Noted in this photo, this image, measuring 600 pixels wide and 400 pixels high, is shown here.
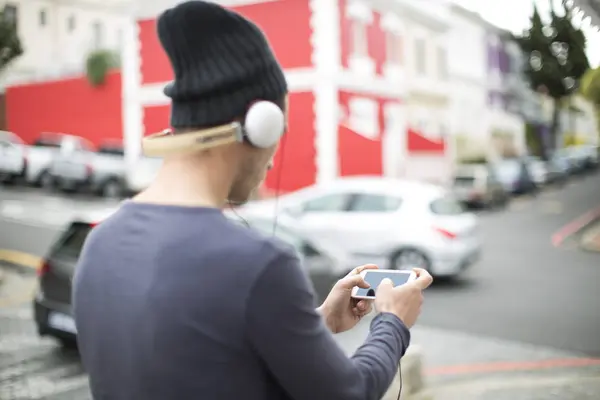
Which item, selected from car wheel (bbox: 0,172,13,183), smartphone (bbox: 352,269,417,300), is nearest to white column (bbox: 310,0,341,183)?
car wheel (bbox: 0,172,13,183)

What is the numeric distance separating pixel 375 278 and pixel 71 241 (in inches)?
109

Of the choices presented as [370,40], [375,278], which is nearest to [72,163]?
[370,40]

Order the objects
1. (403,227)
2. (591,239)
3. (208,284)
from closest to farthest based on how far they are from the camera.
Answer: (208,284) < (591,239) < (403,227)

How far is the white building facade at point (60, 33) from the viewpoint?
3.38 meters

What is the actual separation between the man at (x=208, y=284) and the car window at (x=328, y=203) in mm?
3582

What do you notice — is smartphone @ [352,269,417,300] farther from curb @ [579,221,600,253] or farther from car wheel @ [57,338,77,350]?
car wheel @ [57,338,77,350]

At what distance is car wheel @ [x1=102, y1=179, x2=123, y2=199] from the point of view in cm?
370

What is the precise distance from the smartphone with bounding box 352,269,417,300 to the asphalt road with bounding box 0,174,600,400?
1907mm

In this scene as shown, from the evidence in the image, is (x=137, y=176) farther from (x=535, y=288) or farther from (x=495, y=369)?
(x=535, y=288)

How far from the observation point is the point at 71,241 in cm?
347

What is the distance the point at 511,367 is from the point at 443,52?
1.92 metres

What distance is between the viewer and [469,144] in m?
4.23

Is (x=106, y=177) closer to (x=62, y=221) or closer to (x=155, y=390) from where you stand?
(x=62, y=221)

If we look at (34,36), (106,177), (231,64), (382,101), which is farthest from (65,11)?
(231,64)
